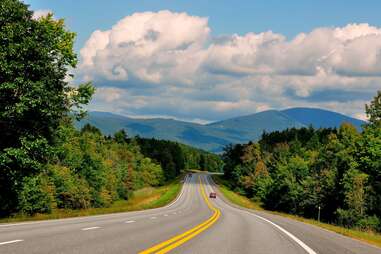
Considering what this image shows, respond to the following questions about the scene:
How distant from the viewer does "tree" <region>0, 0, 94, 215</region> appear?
24.9m

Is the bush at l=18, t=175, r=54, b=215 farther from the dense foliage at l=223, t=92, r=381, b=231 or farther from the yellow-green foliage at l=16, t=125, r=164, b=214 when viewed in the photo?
the dense foliage at l=223, t=92, r=381, b=231

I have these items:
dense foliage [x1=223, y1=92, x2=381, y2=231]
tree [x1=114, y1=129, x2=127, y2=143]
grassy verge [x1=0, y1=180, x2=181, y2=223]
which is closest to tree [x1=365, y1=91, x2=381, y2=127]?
dense foliage [x1=223, y1=92, x2=381, y2=231]

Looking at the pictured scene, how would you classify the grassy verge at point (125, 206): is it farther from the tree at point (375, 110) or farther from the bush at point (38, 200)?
the tree at point (375, 110)

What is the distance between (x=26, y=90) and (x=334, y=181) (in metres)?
58.6

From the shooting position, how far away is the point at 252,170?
141 meters

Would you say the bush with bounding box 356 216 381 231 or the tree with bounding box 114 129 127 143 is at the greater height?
the tree with bounding box 114 129 127 143

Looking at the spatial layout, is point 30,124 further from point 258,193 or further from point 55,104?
point 258,193

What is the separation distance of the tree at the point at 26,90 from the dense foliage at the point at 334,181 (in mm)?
38743

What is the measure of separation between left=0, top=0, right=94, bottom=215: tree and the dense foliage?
127 ft

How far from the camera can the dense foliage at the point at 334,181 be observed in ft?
208

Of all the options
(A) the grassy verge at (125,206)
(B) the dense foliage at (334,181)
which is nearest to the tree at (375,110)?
(B) the dense foliage at (334,181)

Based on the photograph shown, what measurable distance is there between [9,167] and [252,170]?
118 metres

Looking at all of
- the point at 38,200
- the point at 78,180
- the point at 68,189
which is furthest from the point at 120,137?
the point at 38,200

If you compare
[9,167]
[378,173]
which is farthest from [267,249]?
[378,173]
